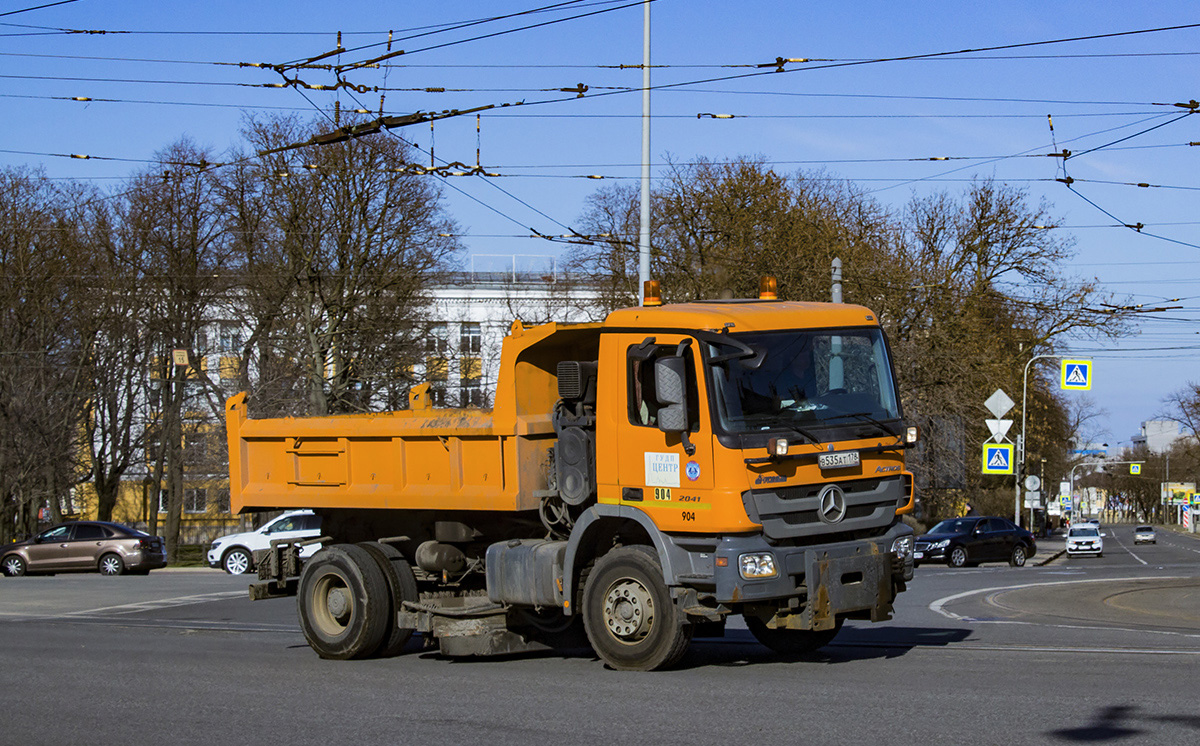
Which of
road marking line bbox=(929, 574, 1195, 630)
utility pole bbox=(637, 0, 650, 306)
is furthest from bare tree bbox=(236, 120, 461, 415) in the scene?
road marking line bbox=(929, 574, 1195, 630)

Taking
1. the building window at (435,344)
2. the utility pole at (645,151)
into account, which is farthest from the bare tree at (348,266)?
the utility pole at (645,151)

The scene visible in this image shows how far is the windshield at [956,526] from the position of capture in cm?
3603

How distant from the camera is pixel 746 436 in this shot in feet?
30.7

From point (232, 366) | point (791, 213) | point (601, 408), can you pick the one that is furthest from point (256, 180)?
point (601, 408)

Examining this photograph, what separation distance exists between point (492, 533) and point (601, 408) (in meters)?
1.77

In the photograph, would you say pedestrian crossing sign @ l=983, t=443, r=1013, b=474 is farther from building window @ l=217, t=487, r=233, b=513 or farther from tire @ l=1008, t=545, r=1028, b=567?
building window @ l=217, t=487, r=233, b=513

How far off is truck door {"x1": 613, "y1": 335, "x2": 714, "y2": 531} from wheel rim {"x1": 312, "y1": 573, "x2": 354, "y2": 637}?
3153mm

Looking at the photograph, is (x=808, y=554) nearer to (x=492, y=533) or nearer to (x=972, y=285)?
(x=492, y=533)

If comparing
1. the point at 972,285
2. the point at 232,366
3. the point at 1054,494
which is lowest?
the point at 1054,494

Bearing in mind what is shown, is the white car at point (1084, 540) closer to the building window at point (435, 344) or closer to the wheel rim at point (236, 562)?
the building window at point (435, 344)

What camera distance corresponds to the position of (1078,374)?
3562cm

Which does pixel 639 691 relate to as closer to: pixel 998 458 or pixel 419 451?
pixel 419 451

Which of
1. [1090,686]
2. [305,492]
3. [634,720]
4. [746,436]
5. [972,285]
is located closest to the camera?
[634,720]

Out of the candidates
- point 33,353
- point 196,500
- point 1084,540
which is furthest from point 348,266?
point 1084,540
